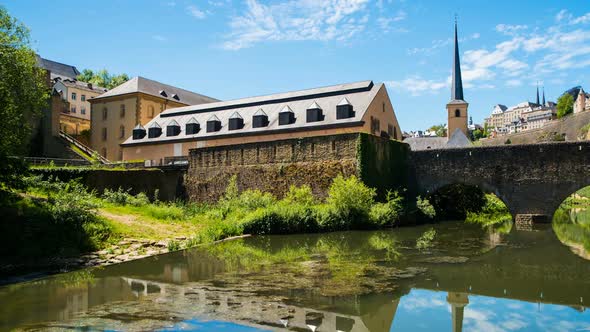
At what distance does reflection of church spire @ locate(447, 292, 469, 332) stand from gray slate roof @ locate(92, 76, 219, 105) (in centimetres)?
3936

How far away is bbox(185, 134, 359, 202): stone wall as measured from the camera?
25.1 metres

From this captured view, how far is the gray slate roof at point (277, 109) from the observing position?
102 feet

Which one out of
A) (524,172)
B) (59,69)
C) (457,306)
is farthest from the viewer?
(59,69)

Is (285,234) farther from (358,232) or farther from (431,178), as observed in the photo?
(431,178)

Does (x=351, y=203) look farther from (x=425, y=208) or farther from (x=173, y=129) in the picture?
(x=173, y=129)

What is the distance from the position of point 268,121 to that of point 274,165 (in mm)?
7407

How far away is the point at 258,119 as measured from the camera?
33.6 meters

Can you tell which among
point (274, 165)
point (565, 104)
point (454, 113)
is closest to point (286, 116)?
point (274, 165)

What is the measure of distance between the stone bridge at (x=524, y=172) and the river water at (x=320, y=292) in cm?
896

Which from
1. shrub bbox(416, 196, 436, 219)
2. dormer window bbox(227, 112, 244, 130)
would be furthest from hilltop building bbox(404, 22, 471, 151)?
shrub bbox(416, 196, 436, 219)

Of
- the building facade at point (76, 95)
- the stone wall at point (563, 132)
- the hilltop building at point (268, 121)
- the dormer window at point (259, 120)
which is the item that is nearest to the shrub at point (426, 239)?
the hilltop building at point (268, 121)

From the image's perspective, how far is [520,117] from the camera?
146m

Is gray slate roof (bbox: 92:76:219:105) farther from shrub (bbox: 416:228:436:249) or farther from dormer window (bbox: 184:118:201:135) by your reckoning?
shrub (bbox: 416:228:436:249)

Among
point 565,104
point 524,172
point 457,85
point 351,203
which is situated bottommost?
point 351,203
